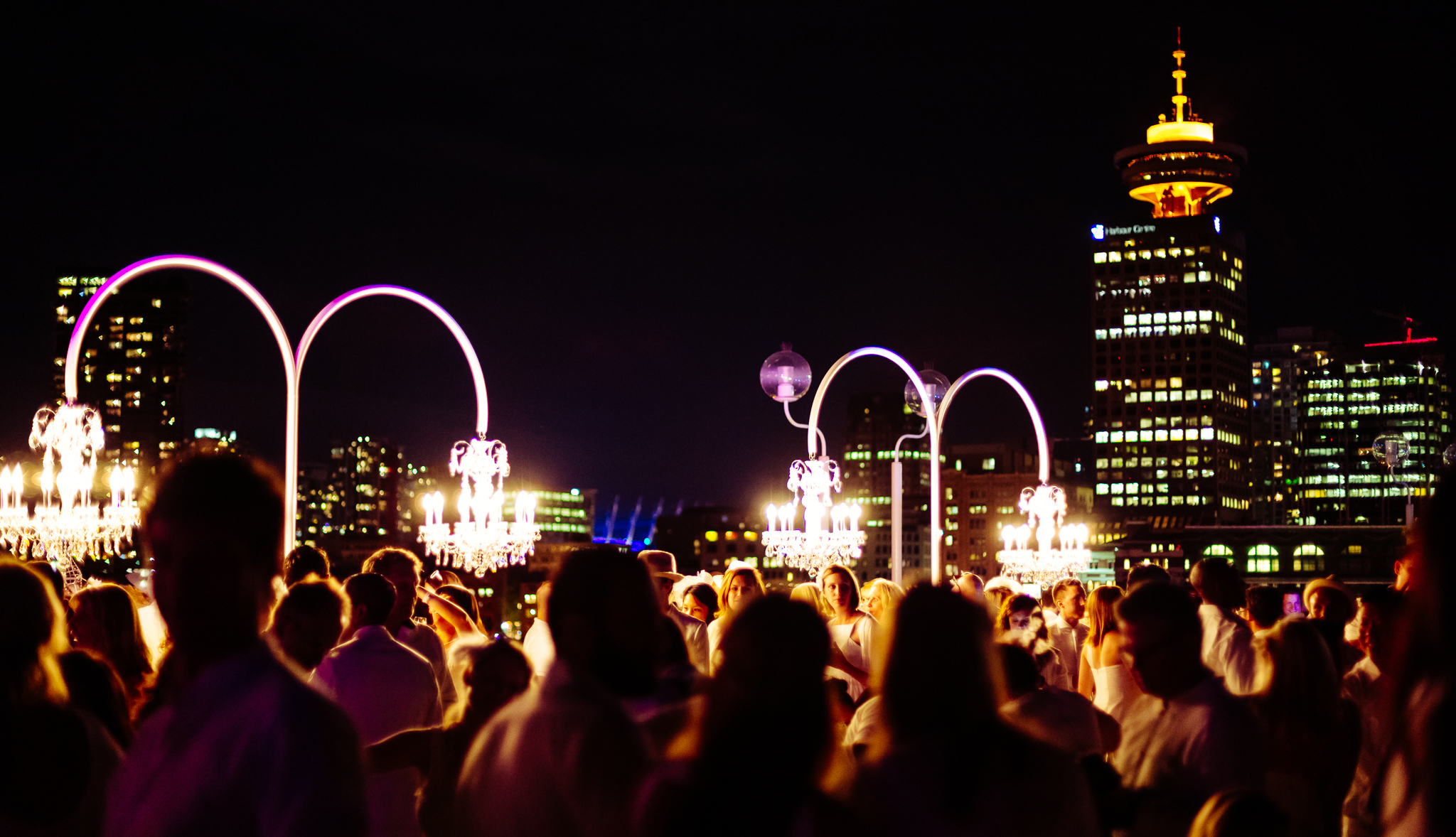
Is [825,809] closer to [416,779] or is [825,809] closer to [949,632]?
[949,632]

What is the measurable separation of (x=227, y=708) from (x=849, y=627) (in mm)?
8905

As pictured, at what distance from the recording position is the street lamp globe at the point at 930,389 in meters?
23.0

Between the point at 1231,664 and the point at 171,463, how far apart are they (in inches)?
294

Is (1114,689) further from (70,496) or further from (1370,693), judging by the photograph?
(70,496)

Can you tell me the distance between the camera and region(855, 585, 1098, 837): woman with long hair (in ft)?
11.2

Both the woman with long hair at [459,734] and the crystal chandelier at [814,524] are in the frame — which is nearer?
the woman with long hair at [459,734]

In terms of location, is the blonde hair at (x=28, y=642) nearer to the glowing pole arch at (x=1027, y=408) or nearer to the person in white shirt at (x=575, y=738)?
the person in white shirt at (x=575, y=738)

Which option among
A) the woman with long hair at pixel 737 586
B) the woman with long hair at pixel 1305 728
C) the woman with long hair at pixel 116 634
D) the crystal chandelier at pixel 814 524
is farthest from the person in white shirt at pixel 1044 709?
the crystal chandelier at pixel 814 524

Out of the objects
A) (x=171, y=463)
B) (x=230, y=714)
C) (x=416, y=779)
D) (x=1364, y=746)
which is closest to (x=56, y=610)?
(x=171, y=463)

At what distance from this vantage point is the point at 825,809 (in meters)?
3.15

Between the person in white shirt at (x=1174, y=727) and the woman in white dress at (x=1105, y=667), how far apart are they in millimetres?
3103

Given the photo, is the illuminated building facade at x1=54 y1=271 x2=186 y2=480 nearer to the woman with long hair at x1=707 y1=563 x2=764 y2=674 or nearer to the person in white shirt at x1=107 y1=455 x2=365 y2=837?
the woman with long hair at x1=707 y1=563 x2=764 y2=674

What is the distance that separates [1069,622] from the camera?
1281cm

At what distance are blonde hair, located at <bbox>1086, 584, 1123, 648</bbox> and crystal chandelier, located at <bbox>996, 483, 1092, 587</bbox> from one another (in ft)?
31.4
